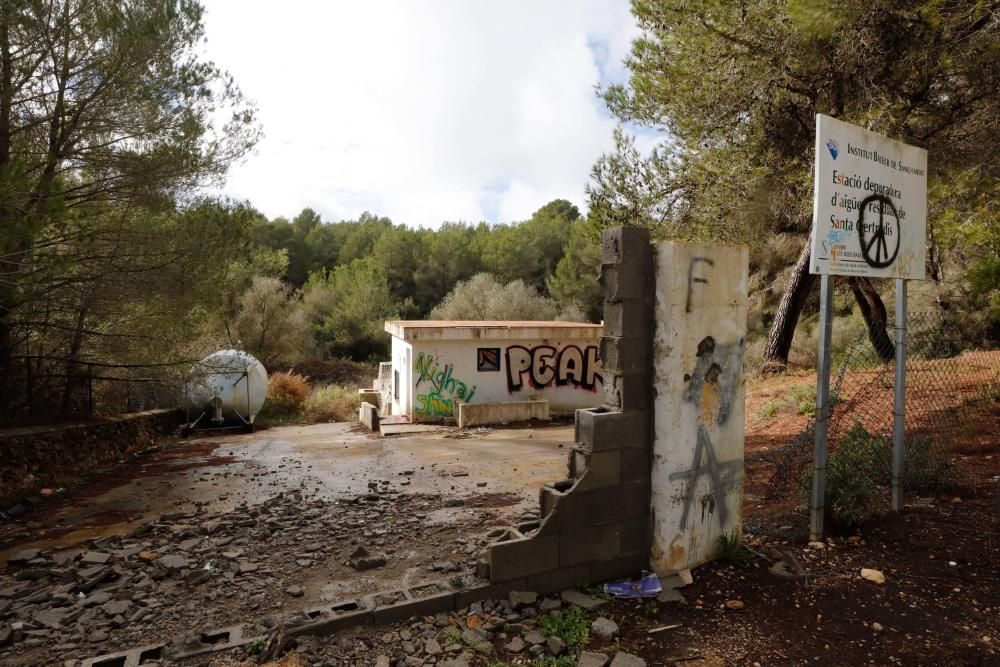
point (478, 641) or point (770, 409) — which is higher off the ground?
point (770, 409)

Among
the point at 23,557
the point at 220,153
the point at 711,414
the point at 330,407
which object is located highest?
the point at 220,153

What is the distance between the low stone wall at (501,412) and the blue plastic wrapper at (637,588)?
434 inches

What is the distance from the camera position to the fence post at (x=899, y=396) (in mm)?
5258

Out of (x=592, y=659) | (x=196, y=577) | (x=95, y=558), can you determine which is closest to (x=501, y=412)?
(x=95, y=558)

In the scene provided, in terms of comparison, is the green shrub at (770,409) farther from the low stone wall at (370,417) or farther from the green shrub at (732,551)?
the low stone wall at (370,417)

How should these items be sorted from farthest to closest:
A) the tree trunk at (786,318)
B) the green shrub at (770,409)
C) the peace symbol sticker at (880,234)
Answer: the tree trunk at (786,318), the green shrub at (770,409), the peace symbol sticker at (880,234)

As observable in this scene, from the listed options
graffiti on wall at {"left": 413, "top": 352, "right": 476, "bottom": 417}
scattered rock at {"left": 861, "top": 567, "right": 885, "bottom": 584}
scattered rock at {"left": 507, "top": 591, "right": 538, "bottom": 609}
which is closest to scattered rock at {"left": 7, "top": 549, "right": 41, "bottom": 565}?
scattered rock at {"left": 507, "top": 591, "right": 538, "bottom": 609}

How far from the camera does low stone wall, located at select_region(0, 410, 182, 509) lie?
8.92 m

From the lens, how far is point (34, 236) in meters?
7.29

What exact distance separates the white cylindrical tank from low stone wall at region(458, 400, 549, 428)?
21.6 feet

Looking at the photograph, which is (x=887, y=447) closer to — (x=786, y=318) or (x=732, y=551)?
(x=732, y=551)

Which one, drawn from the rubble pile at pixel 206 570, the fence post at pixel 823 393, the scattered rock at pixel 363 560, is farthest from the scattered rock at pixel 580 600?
the fence post at pixel 823 393

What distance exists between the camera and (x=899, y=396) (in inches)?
208

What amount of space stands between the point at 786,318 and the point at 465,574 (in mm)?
13169
